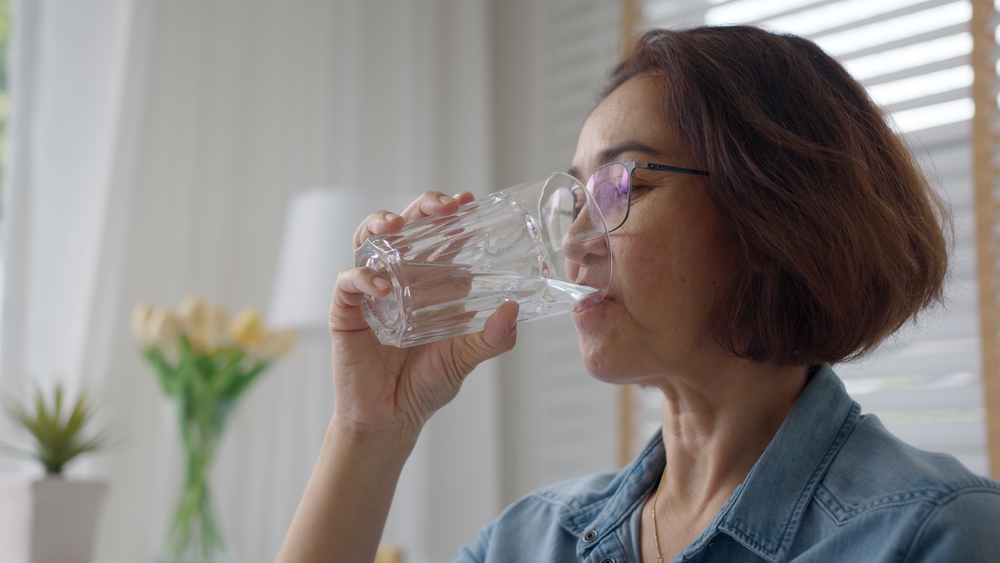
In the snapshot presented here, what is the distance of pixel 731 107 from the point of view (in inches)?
38.5

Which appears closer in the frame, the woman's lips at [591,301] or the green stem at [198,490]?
the woman's lips at [591,301]

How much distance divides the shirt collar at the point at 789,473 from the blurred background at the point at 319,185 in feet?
2.39

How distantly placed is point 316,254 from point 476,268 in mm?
1231

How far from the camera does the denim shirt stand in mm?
758

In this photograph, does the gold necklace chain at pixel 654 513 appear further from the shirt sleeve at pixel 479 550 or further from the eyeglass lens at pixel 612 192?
the eyeglass lens at pixel 612 192

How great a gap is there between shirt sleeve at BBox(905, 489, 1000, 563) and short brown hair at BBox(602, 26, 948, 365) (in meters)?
0.25

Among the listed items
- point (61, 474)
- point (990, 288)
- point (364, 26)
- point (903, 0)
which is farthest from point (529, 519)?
point (364, 26)

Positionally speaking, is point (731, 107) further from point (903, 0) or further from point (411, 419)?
point (903, 0)

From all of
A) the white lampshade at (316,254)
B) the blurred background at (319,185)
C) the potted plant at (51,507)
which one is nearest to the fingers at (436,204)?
the potted plant at (51,507)

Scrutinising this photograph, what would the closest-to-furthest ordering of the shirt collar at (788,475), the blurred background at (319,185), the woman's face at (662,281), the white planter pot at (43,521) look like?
the shirt collar at (788,475)
the woman's face at (662,281)
the white planter pot at (43,521)
the blurred background at (319,185)

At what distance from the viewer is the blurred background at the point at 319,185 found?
1.96 m

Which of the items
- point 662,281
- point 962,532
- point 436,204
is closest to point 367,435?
point 436,204

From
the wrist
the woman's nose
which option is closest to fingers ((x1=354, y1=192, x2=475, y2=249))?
the woman's nose

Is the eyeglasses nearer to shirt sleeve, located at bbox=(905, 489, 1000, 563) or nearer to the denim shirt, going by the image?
the denim shirt
